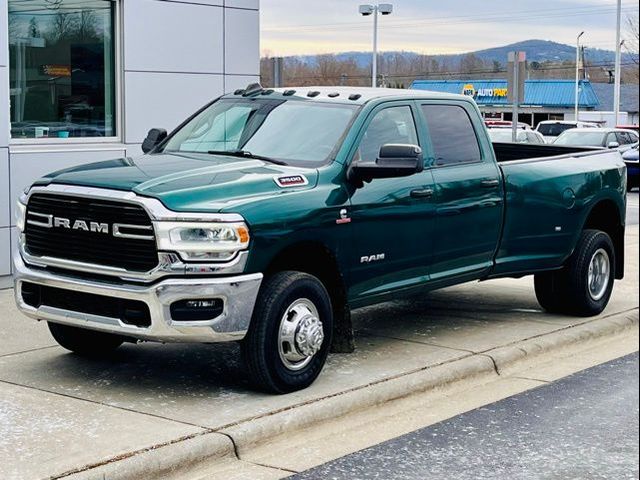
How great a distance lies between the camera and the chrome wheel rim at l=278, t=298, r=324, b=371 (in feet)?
23.1

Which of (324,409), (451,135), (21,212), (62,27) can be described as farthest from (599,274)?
(62,27)

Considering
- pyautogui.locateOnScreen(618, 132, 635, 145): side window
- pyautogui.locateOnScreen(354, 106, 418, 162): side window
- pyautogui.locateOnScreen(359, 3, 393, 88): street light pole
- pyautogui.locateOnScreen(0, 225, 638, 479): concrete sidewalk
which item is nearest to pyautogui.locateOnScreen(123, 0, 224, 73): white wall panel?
pyautogui.locateOnScreen(0, 225, 638, 479): concrete sidewalk

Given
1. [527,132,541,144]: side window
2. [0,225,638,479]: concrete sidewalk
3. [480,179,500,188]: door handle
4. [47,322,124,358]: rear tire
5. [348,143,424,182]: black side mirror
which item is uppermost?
[348,143,424,182]: black side mirror

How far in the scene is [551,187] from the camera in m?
9.53

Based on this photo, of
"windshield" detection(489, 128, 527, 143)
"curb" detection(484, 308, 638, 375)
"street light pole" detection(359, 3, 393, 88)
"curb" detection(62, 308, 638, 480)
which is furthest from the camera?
"street light pole" detection(359, 3, 393, 88)

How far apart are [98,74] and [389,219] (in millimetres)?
5919

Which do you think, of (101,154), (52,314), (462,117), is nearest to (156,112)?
(101,154)

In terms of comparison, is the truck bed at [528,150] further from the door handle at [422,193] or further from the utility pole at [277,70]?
the utility pole at [277,70]

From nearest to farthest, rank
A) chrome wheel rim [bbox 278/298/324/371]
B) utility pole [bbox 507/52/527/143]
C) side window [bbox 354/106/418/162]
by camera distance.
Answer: chrome wheel rim [bbox 278/298/324/371] → side window [bbox 354/106/418/162] → utility pole [bbox 507/52/527/143]

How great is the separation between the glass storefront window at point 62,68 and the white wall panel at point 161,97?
23cm

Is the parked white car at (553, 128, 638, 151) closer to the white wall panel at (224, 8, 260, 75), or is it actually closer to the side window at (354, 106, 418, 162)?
the white wall panel at (224, 8, 260, 75)

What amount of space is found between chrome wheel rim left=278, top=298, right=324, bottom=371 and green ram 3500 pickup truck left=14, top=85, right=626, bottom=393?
1cm

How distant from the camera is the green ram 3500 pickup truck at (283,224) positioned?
6.72 meters

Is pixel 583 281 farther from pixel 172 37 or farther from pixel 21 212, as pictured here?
pixel 172 37
